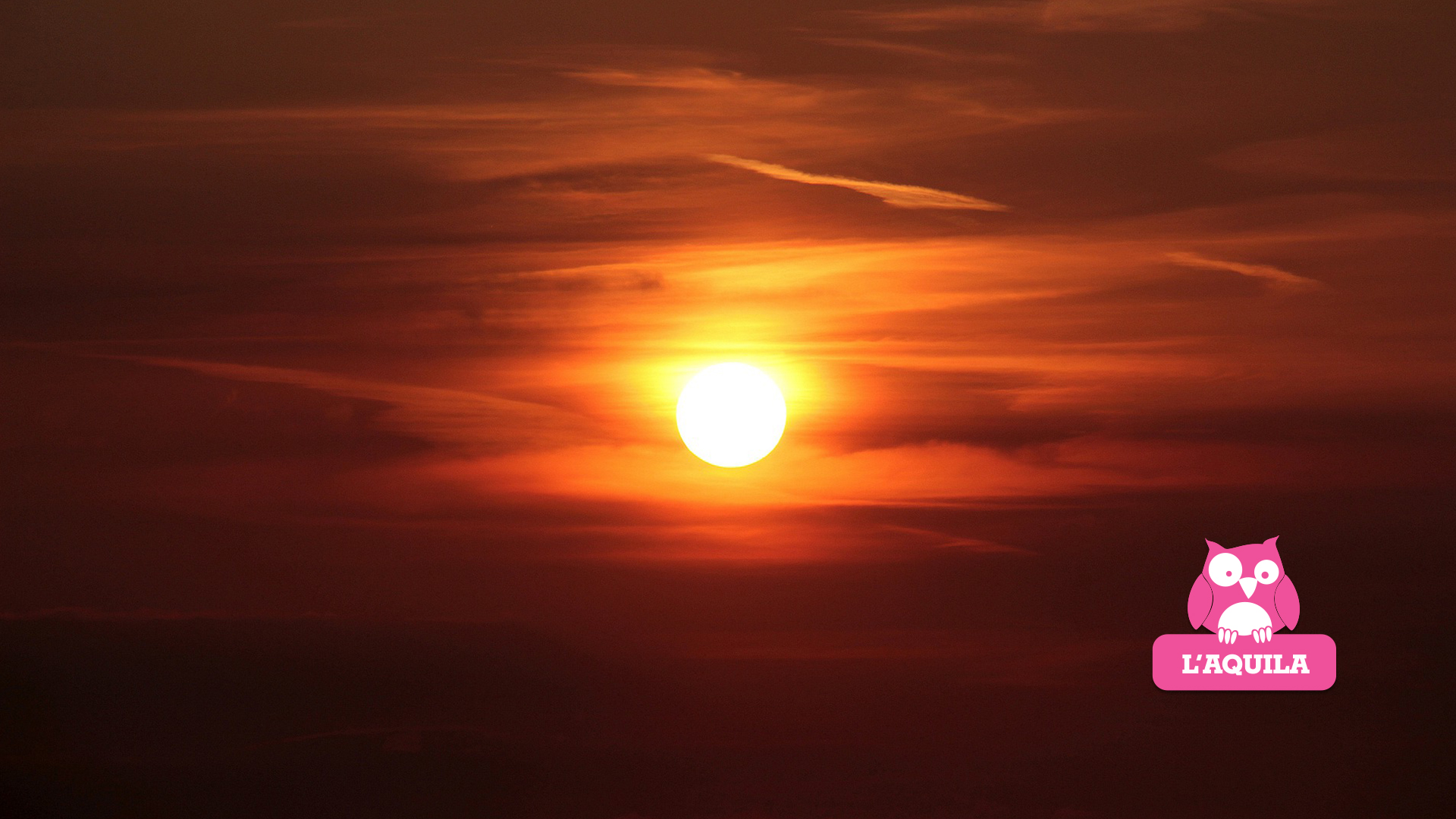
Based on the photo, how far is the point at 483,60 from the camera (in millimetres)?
7789

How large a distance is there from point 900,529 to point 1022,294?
6.91 feet

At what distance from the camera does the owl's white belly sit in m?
7.55

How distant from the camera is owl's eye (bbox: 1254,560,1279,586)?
7680mm

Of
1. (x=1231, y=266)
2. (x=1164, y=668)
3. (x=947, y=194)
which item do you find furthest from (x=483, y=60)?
(x=1164, y=668)

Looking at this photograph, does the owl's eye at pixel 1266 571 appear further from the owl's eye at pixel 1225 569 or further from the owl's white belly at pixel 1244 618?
the owl's white belly at pixel 1244 618

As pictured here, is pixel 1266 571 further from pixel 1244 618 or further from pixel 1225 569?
pixel 1244 618

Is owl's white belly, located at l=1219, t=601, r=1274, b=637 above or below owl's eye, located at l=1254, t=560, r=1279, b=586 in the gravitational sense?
below

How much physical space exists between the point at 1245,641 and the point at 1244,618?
181 millimetres

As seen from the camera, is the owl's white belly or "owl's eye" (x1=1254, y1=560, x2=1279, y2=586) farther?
"owl's eye" (x1=1254, y1=560, x2=1279, y2=586)

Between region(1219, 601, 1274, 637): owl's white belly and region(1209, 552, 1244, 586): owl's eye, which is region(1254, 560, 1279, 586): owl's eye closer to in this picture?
region(1209, 552, 1244, 586): owl's eye

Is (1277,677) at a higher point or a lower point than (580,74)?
lower

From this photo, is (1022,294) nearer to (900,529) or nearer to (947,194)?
(947,194)

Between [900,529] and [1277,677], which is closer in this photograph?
[1277,677]

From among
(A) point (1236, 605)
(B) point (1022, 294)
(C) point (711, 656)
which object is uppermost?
(B) point (1022, 294)
